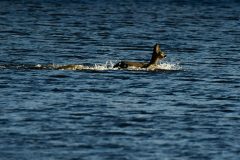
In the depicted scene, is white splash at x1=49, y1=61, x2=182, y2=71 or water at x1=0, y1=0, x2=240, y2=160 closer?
water at x1=0, y1=0, x2=240, y2=160

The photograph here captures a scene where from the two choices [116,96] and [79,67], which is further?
[79,67]

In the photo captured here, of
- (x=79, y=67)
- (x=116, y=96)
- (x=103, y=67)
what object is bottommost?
(x=103, y=67)

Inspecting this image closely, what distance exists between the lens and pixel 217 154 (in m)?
26.9

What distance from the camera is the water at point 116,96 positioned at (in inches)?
1087

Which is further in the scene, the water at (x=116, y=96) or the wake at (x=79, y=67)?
the wake at (x=79, y=67)

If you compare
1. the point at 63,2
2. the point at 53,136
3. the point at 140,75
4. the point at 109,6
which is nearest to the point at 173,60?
the point at 140,75

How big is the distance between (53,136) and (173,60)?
22427 millimetres

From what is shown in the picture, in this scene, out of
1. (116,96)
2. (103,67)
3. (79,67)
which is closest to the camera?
(116,96)

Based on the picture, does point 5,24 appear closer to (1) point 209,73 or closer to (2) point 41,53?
(2) point 41,53

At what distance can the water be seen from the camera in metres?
27.6

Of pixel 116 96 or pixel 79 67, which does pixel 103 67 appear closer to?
pixel 79 67

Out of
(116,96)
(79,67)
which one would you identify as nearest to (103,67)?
(79,67)

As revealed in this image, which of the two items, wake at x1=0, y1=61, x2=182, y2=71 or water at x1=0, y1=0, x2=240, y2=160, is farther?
wake at x1=0, y1=61, x2=182, y2=71

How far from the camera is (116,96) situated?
1415 inches
